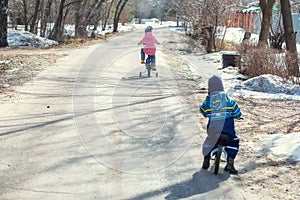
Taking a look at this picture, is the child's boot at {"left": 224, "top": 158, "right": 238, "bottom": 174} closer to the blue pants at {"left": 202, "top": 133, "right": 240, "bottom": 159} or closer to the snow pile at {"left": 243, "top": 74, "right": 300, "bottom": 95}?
the blue pants at {"left": 202, "top": 133, "right": 240, "bottom": 159}

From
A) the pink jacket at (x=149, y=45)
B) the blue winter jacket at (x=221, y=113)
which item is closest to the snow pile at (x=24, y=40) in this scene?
the pink jacket at (x=149, y=45)

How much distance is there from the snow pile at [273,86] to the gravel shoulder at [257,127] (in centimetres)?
129

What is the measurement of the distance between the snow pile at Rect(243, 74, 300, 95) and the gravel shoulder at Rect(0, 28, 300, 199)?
1285mm

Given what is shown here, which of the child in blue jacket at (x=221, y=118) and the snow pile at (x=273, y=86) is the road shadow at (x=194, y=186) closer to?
the child in blue jacket at (x=221, y=118)

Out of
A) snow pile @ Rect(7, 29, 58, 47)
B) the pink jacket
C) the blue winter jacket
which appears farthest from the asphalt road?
snow pile @ Rect(7, 29, 58, 47)

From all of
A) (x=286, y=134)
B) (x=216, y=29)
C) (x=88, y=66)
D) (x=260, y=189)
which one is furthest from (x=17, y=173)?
(x=216, y=29)

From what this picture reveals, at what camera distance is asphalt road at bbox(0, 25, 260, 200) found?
479 cm

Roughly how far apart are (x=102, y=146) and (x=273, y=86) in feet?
23.6

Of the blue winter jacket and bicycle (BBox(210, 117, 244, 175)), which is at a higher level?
the blue winter jacket

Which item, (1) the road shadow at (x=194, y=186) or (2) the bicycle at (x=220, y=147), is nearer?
(1) the road shadow at (x=194, y=186)

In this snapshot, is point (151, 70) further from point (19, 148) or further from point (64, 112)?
point (19, 148)

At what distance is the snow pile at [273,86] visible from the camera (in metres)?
11.8

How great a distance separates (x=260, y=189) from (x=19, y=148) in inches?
137

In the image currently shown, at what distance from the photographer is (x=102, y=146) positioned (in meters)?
6.22
